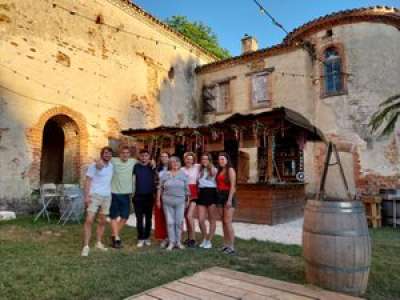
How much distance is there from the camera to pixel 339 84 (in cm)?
1194

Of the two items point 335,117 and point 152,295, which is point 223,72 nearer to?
point 335,117

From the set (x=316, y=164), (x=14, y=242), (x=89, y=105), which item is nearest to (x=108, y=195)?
(x=14, y=242)

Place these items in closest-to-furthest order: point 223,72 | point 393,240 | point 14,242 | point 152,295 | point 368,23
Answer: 1. point 152,295
2. point 14,242
3. point 393,240
4. point 368,23
5. point 223,72

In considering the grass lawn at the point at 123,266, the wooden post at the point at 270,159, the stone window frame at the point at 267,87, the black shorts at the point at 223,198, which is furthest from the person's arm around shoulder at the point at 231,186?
the stone window frame at the point at 267,87

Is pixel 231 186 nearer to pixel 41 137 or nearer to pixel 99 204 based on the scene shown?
pixel 99 204

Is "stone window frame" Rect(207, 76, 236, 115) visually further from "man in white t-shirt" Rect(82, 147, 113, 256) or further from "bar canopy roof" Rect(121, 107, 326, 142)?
"man in white t-shirt" Rect(82, 147, 113, 256)

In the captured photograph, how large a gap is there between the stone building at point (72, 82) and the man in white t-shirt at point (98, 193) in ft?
15.1

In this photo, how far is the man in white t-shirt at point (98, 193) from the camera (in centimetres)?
467

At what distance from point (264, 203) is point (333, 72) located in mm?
7101

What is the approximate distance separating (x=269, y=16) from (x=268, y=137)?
3709 millimetres

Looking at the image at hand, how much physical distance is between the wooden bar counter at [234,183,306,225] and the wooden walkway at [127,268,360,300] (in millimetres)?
5364

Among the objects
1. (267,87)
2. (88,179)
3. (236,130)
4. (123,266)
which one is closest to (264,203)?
(236,130)

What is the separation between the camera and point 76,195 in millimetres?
7758

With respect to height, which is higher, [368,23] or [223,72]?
[368,23]
